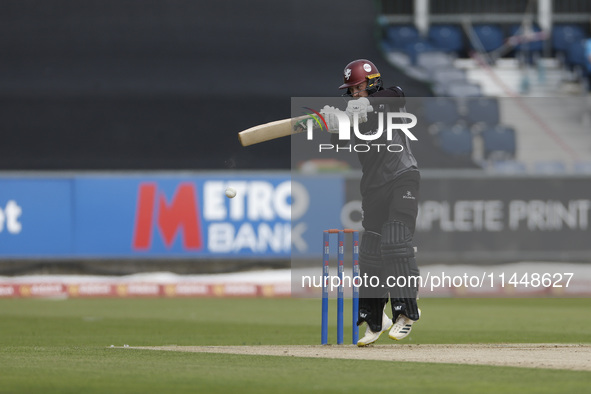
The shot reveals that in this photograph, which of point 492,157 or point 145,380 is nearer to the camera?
point 145,380

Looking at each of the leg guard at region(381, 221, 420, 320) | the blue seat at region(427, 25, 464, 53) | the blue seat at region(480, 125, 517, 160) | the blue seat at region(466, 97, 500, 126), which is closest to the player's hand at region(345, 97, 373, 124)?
the leg guard at region(381, 221, 420, 320)

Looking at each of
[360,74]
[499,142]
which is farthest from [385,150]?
[499,142]

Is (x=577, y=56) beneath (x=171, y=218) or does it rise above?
above

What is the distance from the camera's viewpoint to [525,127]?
62.0 ft

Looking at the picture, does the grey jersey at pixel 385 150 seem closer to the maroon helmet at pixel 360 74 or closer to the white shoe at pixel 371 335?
the maroon helmet at pixel 360 74

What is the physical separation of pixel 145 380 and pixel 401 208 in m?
2.44

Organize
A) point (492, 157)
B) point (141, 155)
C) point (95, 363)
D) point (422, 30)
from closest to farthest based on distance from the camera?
1. point (95, 363)
2. point (492, 157)
3. point (141, 155)
4. point (422, 30)

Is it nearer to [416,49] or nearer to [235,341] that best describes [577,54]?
[416,49]

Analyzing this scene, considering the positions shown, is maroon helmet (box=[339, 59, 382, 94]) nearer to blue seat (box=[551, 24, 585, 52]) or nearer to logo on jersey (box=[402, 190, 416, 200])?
logo on jersey (box=[402, 190, 416, 200])

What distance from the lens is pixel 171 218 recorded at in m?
15.5

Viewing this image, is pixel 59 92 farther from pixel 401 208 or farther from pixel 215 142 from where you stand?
pixel 401 208

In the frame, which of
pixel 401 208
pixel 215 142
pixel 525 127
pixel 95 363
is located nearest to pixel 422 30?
pixel 525 127

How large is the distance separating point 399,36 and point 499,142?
5.58 meters

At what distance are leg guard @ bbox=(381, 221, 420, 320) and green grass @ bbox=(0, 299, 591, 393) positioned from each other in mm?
998
